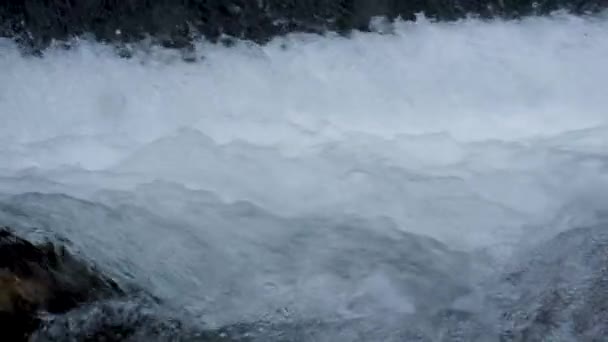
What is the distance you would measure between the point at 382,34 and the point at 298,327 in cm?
218

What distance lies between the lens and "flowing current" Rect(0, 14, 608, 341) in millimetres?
2656

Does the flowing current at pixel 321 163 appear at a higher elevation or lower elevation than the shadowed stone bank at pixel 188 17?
lower

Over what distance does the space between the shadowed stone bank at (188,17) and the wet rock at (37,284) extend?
188 cm

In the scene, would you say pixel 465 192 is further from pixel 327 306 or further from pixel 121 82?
pixel 121 82

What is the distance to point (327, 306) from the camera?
8.43 feet

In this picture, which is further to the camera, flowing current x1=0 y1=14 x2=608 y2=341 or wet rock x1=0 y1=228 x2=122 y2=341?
flowing current x1=0 y1=14 x2=608 y2=341

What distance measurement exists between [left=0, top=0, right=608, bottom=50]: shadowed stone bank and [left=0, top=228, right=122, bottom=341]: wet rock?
6.17ft

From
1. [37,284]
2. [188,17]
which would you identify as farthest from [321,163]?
[37,284]

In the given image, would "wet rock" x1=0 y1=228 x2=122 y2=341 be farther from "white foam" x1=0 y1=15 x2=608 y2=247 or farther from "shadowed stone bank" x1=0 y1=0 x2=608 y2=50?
"shadowed stone bank" x1=0 y1=0 x2=608 y2=50

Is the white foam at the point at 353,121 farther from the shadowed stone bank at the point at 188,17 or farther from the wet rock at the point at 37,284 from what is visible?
the wet rock at the point at 37,284

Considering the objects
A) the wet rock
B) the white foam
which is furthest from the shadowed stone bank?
the wet rock

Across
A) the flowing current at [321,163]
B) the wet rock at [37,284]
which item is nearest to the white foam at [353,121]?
the flowing current at [321,163]

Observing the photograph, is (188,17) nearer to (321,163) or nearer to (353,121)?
(353,121)

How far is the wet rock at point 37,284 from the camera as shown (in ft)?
7.24
